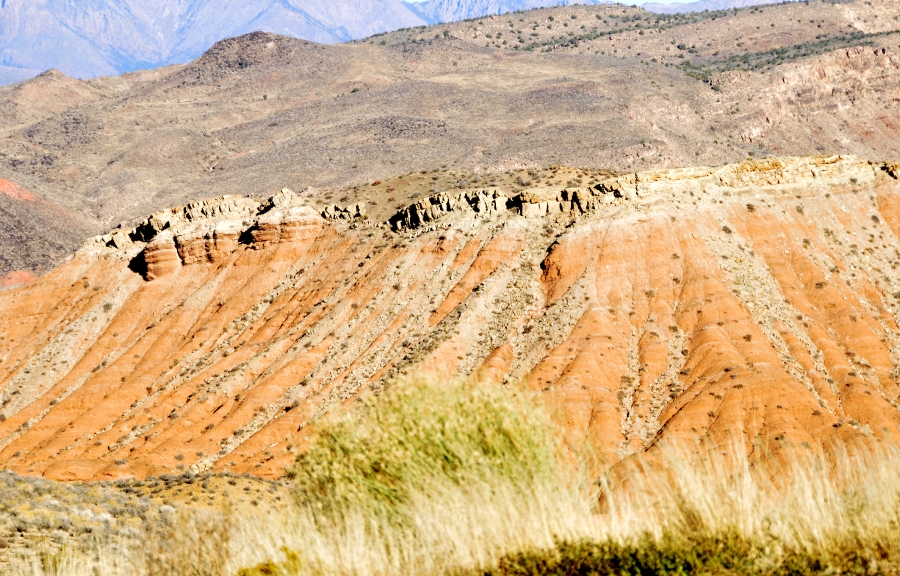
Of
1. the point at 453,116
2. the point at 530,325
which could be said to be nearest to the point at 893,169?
the point at 530,325

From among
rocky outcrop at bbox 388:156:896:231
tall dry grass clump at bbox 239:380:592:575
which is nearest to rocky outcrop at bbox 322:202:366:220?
rocky outcrop at bbox 388:156:896:231

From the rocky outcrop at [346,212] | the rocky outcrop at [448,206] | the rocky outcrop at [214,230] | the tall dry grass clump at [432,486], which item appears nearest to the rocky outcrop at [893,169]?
the rocky outcrop at [448,206]

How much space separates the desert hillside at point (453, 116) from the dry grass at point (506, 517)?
97.6m

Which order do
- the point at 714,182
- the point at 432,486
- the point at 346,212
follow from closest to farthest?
the point at 432,486 → the point at 714,182 → the point at 346,212

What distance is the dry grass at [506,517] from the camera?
37.6 feet

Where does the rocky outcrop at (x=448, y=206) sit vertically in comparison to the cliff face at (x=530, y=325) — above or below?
above

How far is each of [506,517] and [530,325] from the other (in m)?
35.7

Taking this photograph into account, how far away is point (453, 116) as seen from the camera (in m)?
143

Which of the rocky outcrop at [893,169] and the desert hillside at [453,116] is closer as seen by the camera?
the rocky outcrop at [893,169]

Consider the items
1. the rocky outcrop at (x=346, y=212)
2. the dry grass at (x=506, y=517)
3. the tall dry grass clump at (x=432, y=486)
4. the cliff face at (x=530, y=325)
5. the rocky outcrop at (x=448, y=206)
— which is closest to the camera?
the dry grass at (x=506, y=517)

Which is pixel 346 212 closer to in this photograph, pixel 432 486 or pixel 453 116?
pixel 432 486

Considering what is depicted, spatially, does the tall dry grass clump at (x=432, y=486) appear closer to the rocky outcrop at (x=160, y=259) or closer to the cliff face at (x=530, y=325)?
the cliff face at (x=530, y=325)

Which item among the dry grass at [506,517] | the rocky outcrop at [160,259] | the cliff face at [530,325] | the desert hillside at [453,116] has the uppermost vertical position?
the desert hillside at [453,116]

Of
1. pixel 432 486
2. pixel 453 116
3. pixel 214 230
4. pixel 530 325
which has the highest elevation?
pixel 453 116
